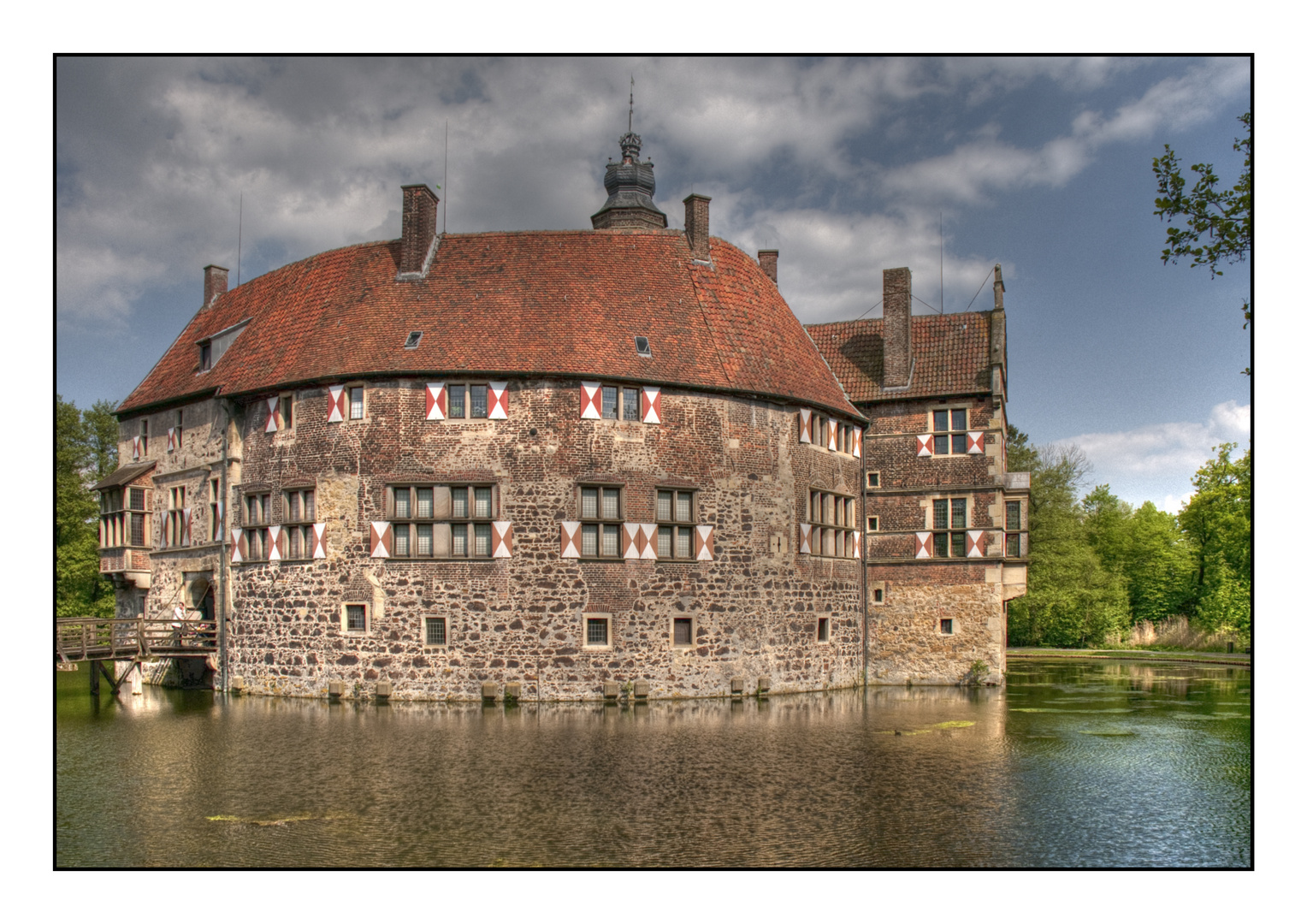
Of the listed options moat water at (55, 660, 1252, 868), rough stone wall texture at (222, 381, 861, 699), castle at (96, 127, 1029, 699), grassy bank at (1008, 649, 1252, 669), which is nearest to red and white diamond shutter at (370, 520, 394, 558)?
castle at (96, 127, 1029, 699)

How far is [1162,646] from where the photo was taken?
43.3 m

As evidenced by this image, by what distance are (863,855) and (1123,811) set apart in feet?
12.7

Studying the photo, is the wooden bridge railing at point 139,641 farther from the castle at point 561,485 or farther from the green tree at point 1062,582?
the green tree at point 1062,582

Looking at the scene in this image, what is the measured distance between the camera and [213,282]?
1214 inches

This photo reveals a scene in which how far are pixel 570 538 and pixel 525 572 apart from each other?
1.14 m

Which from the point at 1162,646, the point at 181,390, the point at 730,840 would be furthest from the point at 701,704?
the point at 1162,646

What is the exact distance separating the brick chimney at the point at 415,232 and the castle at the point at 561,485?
6 cm

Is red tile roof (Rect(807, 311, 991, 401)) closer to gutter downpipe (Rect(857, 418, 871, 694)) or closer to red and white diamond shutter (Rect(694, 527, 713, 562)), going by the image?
gutter downpipe (Rect(857, 418, 871, 694))

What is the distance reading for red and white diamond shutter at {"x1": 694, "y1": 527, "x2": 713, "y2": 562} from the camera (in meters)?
22.2

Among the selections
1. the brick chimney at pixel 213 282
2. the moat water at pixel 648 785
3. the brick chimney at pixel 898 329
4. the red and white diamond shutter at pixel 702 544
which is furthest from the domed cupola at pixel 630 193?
the moat water at pixel 648 785

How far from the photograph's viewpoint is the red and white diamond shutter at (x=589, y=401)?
2180 centimetres

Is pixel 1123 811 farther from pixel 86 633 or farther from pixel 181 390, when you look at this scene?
pixel 181 390

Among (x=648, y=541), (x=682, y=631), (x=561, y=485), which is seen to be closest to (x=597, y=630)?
(x=682, y=631)

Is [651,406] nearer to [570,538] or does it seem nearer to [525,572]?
[570,538]
